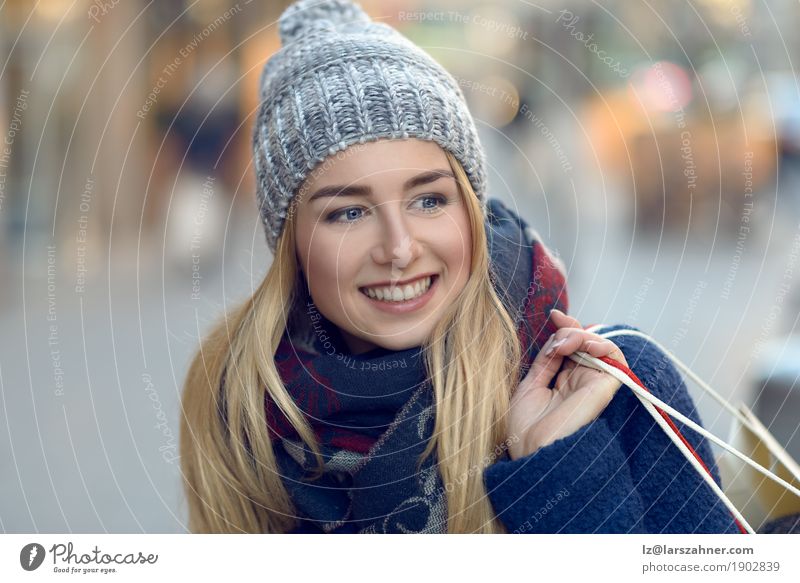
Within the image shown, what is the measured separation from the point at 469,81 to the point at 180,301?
8.57 ft

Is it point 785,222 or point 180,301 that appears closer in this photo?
point 180,301

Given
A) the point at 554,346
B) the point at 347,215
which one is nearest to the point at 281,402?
the point at 347,215

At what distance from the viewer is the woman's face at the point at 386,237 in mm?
1037

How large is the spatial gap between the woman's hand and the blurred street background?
492 millimetres

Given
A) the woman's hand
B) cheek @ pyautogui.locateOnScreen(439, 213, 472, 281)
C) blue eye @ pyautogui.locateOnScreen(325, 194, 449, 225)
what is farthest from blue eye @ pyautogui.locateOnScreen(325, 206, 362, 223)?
the woman's hand

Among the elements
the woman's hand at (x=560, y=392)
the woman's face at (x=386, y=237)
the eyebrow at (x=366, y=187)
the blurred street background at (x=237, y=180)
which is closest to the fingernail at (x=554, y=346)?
the woman's hand at (x=560, y=392)

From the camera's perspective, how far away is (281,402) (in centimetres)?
115

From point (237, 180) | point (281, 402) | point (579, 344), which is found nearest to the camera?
point (579, 344)

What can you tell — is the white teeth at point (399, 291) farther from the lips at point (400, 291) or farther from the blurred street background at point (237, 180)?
the blurred street background at point (237, 180)

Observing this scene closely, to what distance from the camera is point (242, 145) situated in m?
3.16

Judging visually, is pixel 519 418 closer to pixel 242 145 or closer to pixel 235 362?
pixel 235 362

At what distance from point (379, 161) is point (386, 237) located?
0.09 m

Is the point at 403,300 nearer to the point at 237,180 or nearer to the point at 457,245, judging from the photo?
the point at 457,245
